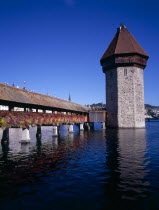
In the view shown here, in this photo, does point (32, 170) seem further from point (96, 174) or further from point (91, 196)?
point (91, 196)

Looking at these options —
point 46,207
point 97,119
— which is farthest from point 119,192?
point 97,119

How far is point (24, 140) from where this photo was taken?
16.3 m

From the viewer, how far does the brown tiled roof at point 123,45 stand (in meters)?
34.0

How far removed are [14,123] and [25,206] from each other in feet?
37.8

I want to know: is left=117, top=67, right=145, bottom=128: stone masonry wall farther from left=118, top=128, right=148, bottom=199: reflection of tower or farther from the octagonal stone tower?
left=118, top=128, right=148, bottom=199: reflection of tower

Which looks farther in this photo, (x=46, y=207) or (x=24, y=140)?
(x=24, y=140)

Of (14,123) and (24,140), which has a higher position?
(14,123)

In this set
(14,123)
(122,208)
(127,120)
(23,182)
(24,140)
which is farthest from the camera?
(127,120)

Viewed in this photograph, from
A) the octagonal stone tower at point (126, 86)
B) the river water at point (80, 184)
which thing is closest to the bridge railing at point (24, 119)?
the river water at point (80, 184)

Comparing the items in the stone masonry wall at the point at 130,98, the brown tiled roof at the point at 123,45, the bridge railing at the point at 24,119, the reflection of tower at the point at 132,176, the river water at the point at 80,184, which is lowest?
the river water at the point at 80,184

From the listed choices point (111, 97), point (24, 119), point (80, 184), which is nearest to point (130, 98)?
point (111, 97)

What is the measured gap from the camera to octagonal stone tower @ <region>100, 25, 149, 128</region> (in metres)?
33.0

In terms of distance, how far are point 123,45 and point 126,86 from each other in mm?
8077

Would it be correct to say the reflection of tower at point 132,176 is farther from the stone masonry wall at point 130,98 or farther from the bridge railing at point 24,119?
the stone masonry wall at point 130,98
